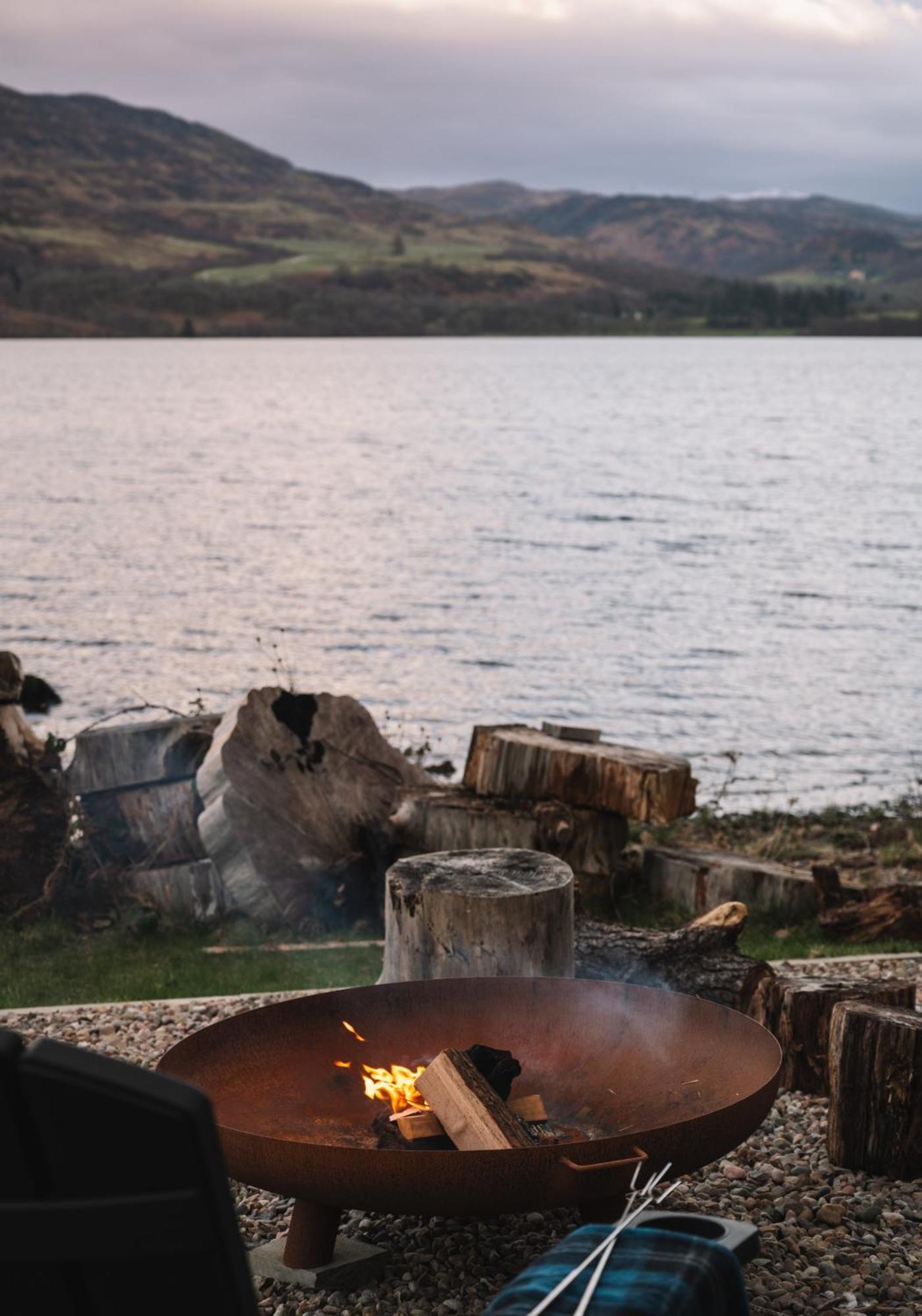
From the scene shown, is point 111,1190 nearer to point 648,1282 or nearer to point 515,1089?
point 648,1282

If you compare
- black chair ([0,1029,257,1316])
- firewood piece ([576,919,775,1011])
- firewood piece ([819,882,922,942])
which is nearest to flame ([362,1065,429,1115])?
firewood piece ([576,919,775,1011])

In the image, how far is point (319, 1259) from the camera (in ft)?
14.4

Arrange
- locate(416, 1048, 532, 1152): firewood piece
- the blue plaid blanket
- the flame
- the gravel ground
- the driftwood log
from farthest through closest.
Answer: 1. the driftwood log
2. the flame
3. the gravel ground
4. locate(416, 1048, 532, 1152): firewood piece
5. the blue plaid blanket

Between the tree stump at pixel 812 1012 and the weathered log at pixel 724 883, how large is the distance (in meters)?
3.09

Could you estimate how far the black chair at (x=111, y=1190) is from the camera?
1.82 meters

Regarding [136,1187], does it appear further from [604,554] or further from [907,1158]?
[604,554]

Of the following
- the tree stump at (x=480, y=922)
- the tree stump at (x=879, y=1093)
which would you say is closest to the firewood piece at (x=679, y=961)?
the tree stump at (x=480, y=922)

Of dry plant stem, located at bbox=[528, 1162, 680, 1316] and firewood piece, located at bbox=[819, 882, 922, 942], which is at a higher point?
dry plant stem, located at bbox=[528, 1162, 680, 1316]

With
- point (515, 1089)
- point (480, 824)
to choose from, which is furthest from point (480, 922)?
point (480, 824)

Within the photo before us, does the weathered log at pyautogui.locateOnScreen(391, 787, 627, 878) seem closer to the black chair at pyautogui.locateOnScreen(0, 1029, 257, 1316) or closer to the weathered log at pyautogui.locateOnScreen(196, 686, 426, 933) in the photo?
the weathered log at pyautogui.locateOnScreen(196, 686, 426, 933)

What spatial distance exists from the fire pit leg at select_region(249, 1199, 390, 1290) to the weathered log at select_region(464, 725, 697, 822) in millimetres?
4592

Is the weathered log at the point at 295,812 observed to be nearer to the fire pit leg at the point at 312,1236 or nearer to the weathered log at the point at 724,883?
the weathered log at the point at 724,883

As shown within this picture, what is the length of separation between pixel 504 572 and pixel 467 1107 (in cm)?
2593

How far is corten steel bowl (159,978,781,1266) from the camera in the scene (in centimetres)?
385
